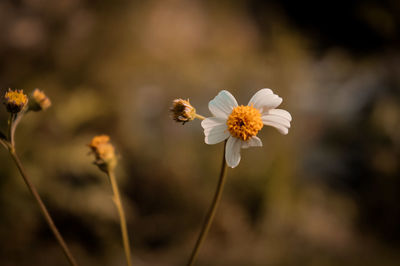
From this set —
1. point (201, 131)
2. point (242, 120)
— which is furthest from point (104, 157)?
point (201, 131)

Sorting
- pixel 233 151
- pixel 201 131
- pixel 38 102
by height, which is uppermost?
pixel 201 131

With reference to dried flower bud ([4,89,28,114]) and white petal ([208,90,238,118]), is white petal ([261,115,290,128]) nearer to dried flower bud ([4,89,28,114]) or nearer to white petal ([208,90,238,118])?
white petal ([208,90,238,118])

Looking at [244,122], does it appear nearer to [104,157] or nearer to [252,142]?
[252,142]

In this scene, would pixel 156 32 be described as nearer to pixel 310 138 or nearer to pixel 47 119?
pixel 47 119

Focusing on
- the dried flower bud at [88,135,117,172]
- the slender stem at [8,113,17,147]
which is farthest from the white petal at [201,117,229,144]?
the slender stem at [8,113,17,147]

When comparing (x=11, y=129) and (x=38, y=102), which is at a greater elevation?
(x=38, y=102)
